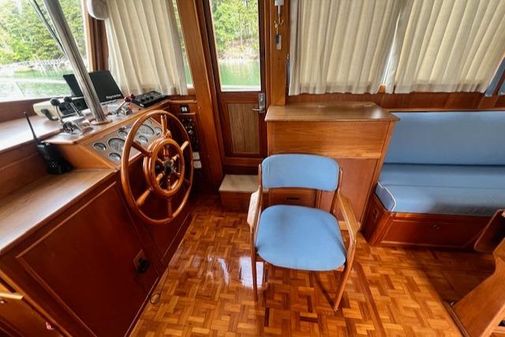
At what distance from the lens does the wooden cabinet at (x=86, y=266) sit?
2.48 feet

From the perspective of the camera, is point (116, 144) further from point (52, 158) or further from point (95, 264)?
point (95, 264)

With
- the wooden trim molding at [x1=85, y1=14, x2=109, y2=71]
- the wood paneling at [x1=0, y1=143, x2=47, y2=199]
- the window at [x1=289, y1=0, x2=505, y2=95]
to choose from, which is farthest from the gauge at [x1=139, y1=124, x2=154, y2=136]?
the window at [x1=289, y1=0, x2=505, y2=95]

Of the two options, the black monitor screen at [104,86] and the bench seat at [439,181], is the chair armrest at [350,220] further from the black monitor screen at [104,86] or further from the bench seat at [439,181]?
the black monitor screen at [104,86]

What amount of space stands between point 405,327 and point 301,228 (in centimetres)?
82

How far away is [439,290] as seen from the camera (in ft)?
4.55

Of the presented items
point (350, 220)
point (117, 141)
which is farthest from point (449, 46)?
point (117, 141)

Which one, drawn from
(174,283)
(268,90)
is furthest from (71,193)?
(268,90)

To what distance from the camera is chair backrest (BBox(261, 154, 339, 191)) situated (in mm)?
1353

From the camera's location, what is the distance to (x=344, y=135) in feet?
4.89

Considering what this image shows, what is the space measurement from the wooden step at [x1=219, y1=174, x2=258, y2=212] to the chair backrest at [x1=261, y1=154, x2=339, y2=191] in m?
0.64

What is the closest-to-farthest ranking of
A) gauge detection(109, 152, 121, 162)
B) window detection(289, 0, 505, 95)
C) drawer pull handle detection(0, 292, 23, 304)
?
drawer pull handle detection(0, 292, 23, 304) → gauge detection(109, 152, 121, 162) → window detection(289, 0, 505, 95)

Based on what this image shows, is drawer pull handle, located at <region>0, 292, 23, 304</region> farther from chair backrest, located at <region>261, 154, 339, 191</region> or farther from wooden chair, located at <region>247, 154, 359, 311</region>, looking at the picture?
chair backrest, located at <region>261, 154, 339, 191</region>

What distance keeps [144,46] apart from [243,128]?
1.11 metres

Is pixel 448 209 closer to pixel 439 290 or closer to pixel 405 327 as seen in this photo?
pixel 439 290
